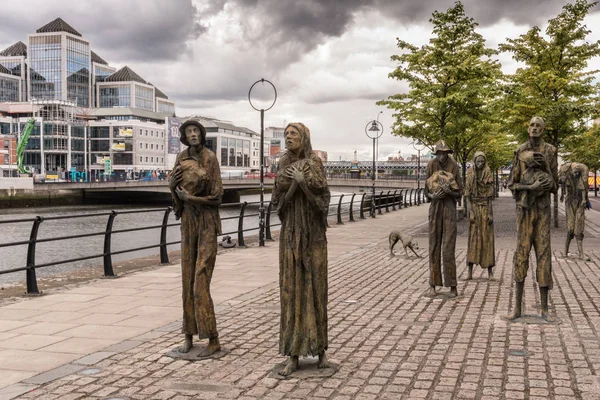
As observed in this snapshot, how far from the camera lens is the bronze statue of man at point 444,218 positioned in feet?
30.2

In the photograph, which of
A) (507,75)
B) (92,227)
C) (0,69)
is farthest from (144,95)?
(507,75)

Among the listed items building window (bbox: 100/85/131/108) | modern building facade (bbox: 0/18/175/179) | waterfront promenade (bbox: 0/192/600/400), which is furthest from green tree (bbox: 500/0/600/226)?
building window (bbox: 100/85/131/108)

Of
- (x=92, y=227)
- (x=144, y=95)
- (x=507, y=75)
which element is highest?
(x=144, y=95)

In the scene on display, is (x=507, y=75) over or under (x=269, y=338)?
over

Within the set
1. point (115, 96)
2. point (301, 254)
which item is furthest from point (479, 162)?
point (115, 96)

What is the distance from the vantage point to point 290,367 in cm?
542

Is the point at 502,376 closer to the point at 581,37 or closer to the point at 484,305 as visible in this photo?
the point at 484,305

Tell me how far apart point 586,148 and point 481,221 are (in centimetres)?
2931

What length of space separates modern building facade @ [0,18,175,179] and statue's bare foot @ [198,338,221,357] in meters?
104

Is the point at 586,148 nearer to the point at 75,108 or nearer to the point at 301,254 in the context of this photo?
the point at 301,254

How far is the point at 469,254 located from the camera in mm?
11156

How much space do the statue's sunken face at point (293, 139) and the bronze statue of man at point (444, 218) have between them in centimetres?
431

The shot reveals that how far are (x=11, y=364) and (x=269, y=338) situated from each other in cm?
248

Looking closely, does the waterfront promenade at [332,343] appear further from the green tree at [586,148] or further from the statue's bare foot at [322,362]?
the green tree at [586,148]
